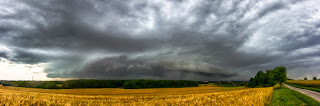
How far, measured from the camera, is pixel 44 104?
10.9 meters

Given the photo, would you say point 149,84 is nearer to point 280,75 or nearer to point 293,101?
point 280,75

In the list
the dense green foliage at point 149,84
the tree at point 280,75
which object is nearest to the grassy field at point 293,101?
the tree at point 280,75

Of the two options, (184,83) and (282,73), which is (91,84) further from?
(282,73)

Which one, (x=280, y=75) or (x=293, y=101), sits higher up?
(x=280, y=75)

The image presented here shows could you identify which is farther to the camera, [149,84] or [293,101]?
[149,84]

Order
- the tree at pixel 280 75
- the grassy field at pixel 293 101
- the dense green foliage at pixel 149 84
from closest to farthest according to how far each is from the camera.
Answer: the grassy field at pixel 293 101 < the tree at pixel 280 75 < the dense green foliage at pixel 149 84

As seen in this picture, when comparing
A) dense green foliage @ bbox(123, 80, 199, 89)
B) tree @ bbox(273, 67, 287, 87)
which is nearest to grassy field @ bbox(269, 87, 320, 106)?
tree @ bbox(273, 67, 287, 87)

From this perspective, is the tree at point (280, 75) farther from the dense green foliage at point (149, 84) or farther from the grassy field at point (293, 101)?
the dense green foliage at point (149, 84)

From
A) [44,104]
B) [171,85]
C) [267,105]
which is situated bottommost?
[171,85]

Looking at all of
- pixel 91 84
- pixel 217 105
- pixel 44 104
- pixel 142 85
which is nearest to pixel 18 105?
pixel 44 104

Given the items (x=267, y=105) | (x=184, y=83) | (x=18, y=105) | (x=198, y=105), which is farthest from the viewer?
(x=184, y=83)

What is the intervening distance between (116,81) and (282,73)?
114 m

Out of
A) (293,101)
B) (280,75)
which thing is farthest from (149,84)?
(293,101)

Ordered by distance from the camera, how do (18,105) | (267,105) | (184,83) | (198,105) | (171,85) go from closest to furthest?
(198,105)
(18,105)
(267,105)
(171,85)
(184,83)
